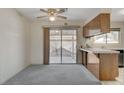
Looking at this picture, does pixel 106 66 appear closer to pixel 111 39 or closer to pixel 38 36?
pixel 111 39

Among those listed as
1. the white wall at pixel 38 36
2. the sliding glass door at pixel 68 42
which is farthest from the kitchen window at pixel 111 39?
the sliding glass door at pixel 68 42

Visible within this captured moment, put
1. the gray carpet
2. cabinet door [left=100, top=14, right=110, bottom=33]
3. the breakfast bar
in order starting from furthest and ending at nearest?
1. the breakfast bar
2. cabinet door [left=100, top=14, right=110, bottom=33]
3. the gray carpet

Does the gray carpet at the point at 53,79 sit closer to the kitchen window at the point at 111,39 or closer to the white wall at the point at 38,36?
the white wall at the point at 38,36

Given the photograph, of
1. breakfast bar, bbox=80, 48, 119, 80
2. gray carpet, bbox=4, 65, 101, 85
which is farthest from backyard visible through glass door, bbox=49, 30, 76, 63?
breakfast bar, bbox=80, 48, 119, 80

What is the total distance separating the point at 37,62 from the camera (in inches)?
336

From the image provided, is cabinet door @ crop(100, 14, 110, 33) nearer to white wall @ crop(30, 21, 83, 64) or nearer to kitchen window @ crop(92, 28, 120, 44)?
white wall @ crop(30, 21, 83, 64)

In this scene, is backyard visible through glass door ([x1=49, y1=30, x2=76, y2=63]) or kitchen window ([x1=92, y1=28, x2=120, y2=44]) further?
kitchen window ([x1=92, y1=28, x2=120, y2=44])

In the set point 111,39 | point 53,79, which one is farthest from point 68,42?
point 53,79

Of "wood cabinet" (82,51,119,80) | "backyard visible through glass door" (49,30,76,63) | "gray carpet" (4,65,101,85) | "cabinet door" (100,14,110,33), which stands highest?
"cabinet door" (100,14,110,33)

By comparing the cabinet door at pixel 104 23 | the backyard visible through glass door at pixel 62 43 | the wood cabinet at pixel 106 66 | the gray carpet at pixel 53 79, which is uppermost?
the cabinet door at pixel 104 23

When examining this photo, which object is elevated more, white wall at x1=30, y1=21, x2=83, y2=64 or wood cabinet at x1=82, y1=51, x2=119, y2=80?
white wall at x1=30, y1=21, x2=83, y2=64

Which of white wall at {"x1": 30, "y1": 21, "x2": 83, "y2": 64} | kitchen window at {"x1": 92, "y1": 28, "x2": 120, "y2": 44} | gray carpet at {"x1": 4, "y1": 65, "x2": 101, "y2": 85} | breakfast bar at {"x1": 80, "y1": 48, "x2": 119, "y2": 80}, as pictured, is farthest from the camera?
kitchen window at {"x1": 92, "y1": 28, "x2": 120, "y2": 44}
